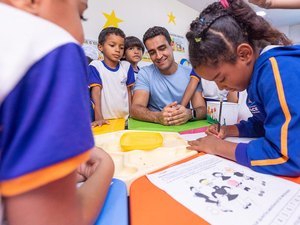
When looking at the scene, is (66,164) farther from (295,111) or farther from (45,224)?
(295,111)

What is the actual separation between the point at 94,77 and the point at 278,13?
13.0ft

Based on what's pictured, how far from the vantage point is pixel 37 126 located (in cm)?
17

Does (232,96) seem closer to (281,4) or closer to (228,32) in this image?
(281,4)

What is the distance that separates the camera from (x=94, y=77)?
5.24 feet

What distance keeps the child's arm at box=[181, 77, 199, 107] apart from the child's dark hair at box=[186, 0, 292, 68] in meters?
0.65

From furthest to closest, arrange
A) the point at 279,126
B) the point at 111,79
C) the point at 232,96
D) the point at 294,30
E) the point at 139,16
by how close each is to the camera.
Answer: the point at 294,30 → the point at 139,16 → the point at 111,79 → the point at 232,96 → the point at 279,126

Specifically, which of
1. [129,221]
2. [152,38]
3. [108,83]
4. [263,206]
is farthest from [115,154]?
[108,83]

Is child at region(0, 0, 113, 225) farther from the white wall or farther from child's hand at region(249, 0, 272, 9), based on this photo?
the white wall

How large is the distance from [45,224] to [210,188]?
31 cm

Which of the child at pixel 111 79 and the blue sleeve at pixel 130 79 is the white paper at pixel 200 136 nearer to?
the child at pixel 111 79

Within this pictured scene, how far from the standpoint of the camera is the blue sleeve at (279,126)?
1.46ft

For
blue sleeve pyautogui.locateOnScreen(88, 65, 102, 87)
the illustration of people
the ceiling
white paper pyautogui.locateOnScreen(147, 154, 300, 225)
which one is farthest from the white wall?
the illustration of people

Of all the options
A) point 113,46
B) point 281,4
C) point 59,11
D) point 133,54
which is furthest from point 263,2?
point 133,54

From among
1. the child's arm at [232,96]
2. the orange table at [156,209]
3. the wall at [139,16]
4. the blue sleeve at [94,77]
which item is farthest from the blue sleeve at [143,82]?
the orange table at [156,209]
